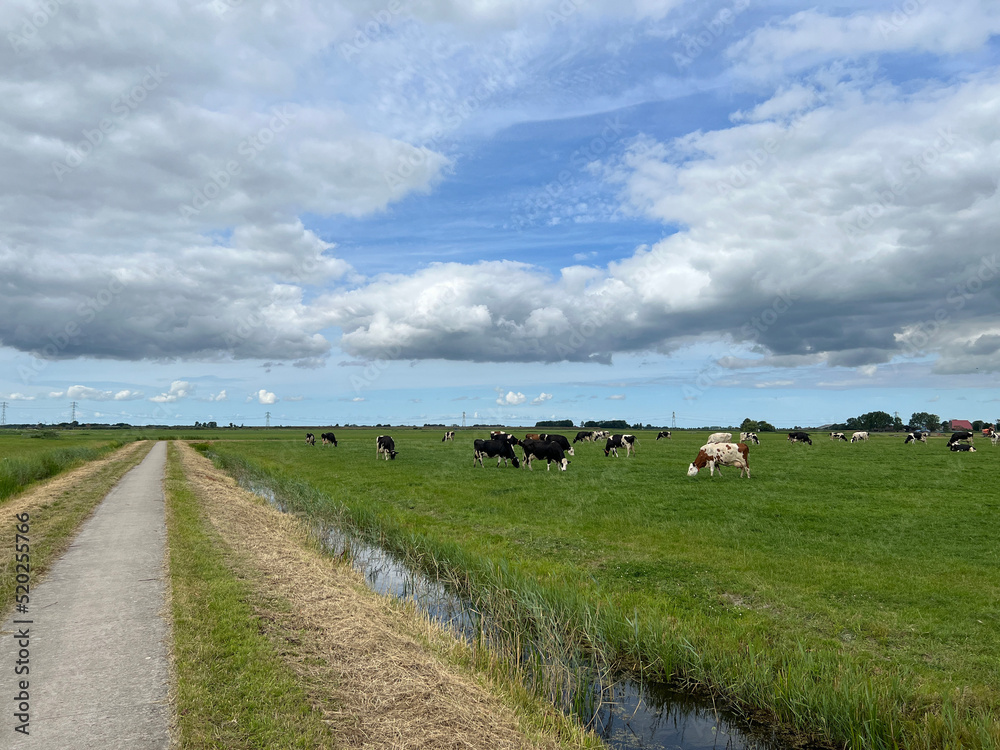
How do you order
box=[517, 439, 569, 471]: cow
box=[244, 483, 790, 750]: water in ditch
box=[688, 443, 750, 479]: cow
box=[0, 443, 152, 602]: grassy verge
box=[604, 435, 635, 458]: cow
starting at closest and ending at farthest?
box=[244, 483, 790, 750]: water in ditch, box=[0, 443, 152, 602]: grassy verge, box=[688, 443, 750, 479]: cow, box=[517, 439, 569, 471]: cow, box=[604, 435, 635, 458]: cow

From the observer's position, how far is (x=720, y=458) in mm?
27812

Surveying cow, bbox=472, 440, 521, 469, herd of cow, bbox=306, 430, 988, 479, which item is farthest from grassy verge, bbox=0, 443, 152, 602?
herd of cow, bbox=306, 430, 988, 479

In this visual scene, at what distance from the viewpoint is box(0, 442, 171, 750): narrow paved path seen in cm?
561

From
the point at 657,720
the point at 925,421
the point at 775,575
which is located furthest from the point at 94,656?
the point at 925,421

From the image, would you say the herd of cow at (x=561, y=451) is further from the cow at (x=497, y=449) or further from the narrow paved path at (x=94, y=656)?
the narrow paved path at (x=94, y=656)

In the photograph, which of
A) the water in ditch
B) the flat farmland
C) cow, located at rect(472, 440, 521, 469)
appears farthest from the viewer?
cow, located at rect(472, 440, 521, 469)

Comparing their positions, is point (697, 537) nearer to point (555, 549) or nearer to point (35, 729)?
point (555, 549)

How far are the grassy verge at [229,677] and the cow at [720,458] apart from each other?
72.2 ft

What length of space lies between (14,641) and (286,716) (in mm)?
4510

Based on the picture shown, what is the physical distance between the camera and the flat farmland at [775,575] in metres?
7.36

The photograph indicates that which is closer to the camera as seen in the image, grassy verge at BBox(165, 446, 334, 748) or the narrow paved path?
the narrow paved path

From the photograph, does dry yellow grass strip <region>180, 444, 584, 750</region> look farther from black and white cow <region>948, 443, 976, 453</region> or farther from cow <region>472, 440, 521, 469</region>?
black and white cow <region>948, 443, 976, 453</region>

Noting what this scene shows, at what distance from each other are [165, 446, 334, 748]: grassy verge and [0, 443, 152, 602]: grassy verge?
3128 millimetres

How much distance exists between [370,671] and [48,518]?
50.4 feet
